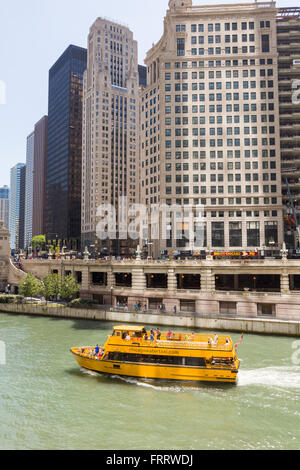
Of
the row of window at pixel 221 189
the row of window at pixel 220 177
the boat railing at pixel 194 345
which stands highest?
the row of window at pixel 220 177

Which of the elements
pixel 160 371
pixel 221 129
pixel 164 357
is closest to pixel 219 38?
pixel 221 129

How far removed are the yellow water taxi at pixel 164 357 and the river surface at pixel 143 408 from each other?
0.97m

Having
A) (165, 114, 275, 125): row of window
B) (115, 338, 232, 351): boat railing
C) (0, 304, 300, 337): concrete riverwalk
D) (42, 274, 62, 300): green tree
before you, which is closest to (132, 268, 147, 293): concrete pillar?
(0, 304, 300, 337): concrete riverwalk

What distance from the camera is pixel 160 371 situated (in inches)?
1316

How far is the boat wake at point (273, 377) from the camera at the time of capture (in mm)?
30931

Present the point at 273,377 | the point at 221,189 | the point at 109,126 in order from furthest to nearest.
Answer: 1. the point at 109,126
2. the point at 221,189
3. the point at 273,377

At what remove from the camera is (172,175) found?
94812 millimetres

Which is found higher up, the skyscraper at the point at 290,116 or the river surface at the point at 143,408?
the skyscraper at the point at 290,116

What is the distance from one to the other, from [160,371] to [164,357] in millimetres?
1348

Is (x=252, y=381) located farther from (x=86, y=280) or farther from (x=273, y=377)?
(x=86, y=280)

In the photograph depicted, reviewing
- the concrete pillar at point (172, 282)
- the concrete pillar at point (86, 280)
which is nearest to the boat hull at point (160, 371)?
the concrete pillar at point (172, 282)

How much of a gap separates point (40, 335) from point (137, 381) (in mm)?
23001

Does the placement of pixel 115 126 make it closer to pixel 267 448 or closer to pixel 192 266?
pixel 192 266

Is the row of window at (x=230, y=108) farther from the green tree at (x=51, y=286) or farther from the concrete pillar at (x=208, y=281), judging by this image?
the green tree at (x=51, y=286)
